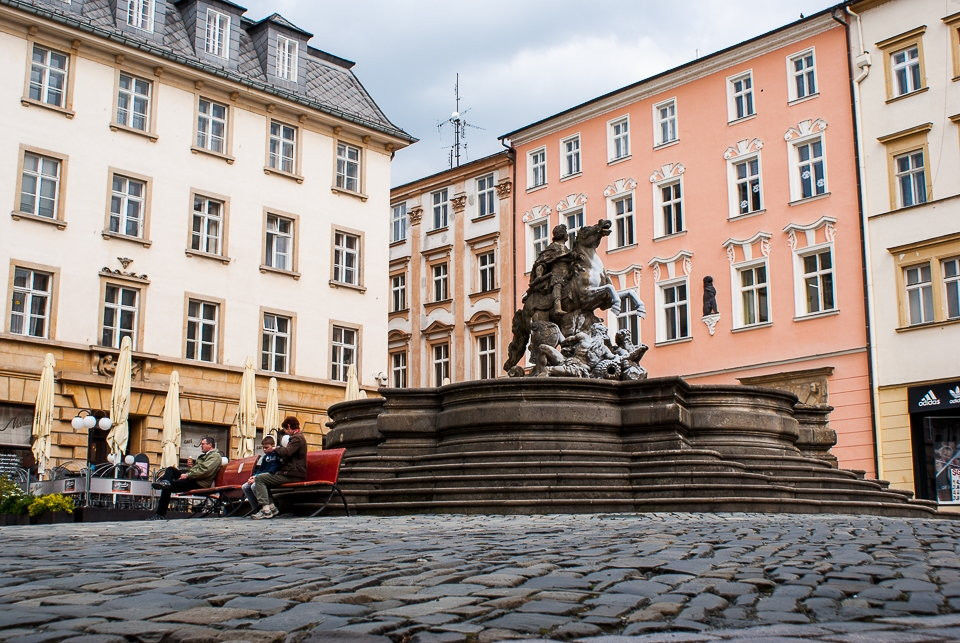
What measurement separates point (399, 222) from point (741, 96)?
1699 centimetres

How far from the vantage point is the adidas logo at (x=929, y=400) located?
2807 cm

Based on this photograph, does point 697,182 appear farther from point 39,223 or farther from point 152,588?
point 152,588

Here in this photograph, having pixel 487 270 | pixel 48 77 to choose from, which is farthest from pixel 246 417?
pixel 487 270

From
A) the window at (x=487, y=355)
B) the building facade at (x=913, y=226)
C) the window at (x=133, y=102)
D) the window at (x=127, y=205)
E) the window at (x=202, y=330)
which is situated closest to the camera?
the building facade at (x=913, y=226)

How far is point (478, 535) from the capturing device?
9.20 m

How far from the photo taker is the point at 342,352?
35781 millimetres

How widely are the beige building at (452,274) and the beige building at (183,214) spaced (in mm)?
5472

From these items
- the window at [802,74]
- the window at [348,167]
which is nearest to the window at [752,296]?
the window at [802,74]

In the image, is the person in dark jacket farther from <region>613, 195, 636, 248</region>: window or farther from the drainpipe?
<region>613, 195, 636, 248</region>: window

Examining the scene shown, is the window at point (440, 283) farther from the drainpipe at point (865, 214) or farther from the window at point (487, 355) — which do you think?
the drainpipe at point (865, 214)

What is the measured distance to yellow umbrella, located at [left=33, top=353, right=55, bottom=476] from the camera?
2339 centimetres

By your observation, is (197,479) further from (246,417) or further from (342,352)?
(342,352)

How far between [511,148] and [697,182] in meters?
8.79

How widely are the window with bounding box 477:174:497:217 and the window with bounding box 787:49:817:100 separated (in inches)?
496
